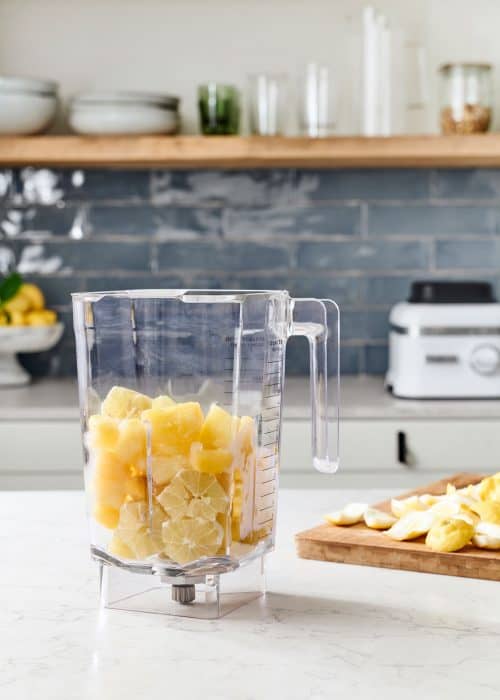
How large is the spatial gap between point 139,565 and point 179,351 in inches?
6.7

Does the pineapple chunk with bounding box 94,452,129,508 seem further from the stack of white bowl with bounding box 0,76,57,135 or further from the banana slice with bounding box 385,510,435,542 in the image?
the stack of white bowl with bounding box 0,76,57,135

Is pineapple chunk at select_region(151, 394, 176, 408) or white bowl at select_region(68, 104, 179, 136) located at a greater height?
white bowl at select_region(68, 104, 179, 136)

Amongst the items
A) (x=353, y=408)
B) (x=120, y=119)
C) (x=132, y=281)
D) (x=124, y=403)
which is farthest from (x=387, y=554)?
(x=132, y=281)

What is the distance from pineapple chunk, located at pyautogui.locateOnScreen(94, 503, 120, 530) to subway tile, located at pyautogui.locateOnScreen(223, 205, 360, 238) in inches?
85.5

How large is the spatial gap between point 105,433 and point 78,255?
2.22 m

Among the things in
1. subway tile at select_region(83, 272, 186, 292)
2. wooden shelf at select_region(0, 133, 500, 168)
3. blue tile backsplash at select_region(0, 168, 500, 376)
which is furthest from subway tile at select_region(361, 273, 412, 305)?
subway tile at select_region(83, 272, 186, 292)

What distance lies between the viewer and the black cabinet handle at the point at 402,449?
2443 mm

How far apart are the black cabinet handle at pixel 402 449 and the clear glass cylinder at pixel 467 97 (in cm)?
80

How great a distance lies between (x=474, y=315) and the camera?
256 cm

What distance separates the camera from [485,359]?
2555 mm

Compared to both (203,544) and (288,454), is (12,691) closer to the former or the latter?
(203,544)

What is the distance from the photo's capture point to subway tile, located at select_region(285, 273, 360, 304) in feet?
9.88

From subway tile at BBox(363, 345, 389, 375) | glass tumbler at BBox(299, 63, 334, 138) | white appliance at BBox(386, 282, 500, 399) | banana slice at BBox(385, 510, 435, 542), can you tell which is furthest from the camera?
subway tile at BBox(363, 345, 389, 375)

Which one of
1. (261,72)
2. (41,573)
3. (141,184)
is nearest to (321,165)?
(261,72)
